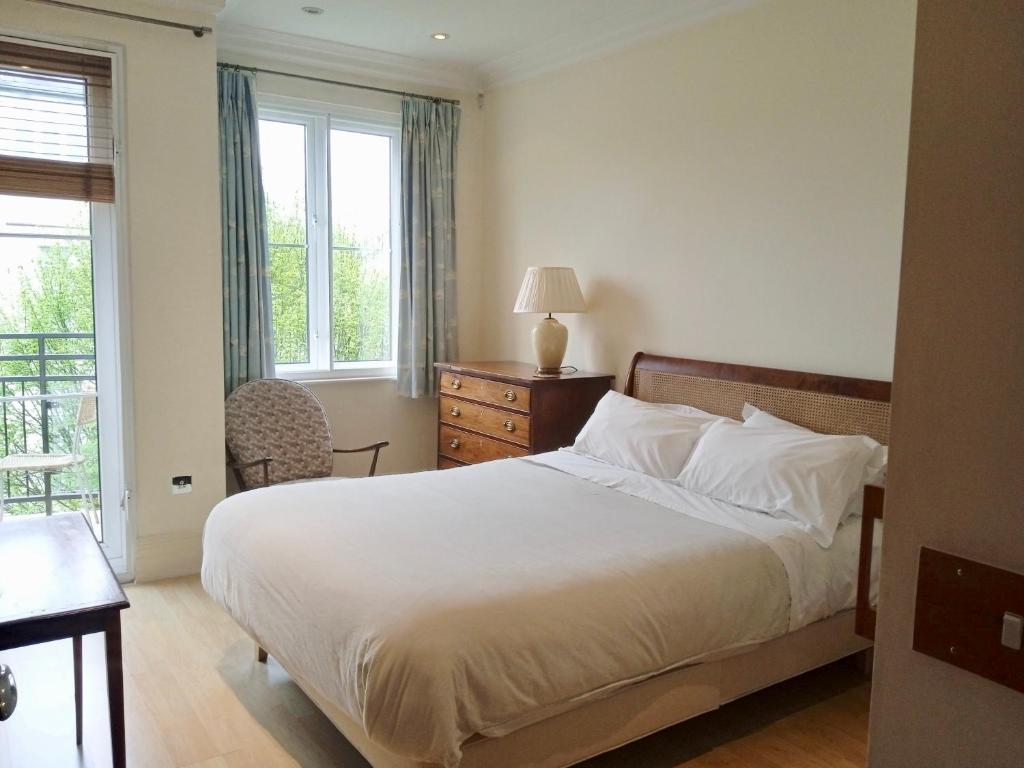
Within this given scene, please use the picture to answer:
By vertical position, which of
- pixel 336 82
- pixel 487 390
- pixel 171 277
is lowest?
pixel 487 390

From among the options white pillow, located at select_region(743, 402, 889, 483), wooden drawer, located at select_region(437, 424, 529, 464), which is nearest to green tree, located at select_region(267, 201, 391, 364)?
wooden drawer, located at select_region(437, 424, 529, 464)

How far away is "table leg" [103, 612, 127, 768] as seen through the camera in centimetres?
208

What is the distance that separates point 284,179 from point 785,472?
10.9ft

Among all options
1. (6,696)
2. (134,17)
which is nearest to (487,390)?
(134,17)

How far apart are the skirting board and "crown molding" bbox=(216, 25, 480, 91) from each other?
2.60 m

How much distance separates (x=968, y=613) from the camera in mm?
727

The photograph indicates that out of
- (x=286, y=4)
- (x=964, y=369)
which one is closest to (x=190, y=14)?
(x=286, y=4)

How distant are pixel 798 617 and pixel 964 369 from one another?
83.2 inches

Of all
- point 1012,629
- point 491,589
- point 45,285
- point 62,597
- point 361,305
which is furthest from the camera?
point 361,305

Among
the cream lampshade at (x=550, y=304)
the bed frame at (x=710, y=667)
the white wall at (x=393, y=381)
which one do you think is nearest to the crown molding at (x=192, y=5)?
the white wall at (x=393, y=381)

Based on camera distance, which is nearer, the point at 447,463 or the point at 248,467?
the point at 248,467

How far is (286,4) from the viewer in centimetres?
400

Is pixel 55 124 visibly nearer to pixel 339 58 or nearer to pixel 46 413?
pixel 46 413

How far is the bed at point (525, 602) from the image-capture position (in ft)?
6.55
